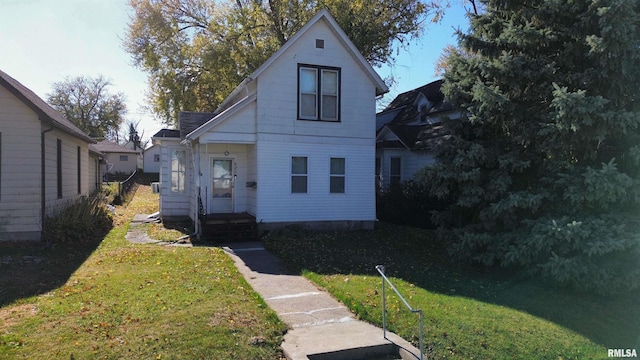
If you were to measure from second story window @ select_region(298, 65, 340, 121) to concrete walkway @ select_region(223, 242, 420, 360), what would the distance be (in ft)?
21.5

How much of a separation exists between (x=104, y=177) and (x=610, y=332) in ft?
138

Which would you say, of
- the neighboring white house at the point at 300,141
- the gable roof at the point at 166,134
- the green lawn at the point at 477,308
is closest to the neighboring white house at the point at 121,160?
the gable roof at the point at 166,134

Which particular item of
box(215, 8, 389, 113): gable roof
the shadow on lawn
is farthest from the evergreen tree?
the shadow on lawn

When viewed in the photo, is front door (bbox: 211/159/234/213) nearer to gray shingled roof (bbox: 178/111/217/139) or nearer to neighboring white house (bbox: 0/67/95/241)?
gray shingled roof (bbox: 178/111/217/139)

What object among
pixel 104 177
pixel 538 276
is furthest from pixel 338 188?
pixel 104 177

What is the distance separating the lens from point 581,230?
23.3 ft

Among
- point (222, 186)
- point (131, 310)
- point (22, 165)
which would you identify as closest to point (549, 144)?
point (131, 310)

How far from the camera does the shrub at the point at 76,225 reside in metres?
11.2

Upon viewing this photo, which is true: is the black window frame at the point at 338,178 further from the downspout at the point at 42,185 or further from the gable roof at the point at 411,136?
the downspout at the point at 42,185

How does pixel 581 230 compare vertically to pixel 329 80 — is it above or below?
below

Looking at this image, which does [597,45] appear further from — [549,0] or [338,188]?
[338,188]

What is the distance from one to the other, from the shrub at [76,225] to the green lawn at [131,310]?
1419 millimetres

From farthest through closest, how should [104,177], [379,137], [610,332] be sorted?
1. [104,177]
2. [379,137]
3. [610,332]

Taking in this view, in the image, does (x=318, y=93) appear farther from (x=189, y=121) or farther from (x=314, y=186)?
(x=189, y=121)
